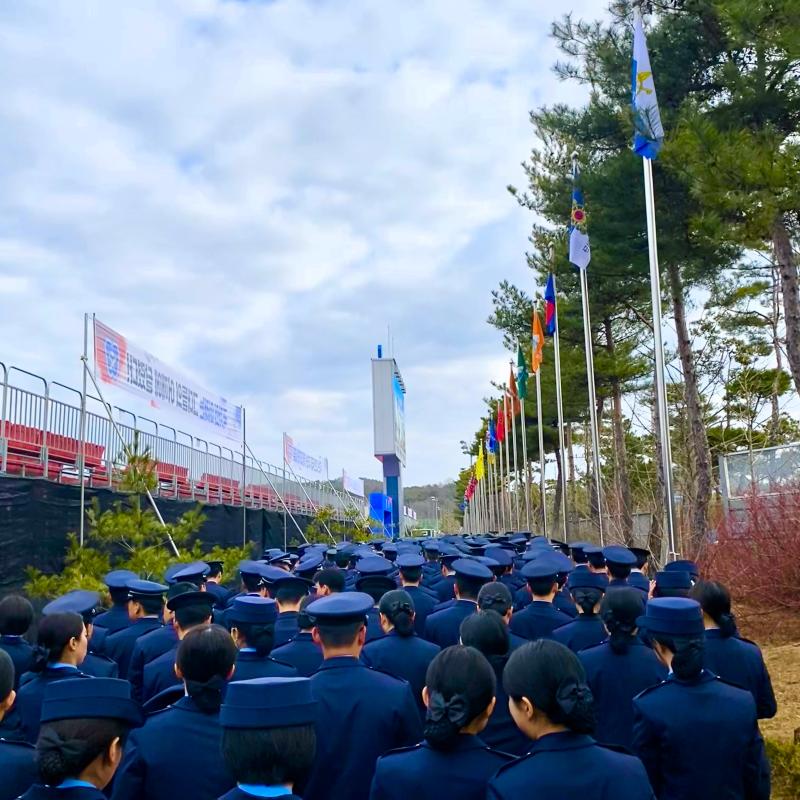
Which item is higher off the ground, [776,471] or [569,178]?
[569,178]

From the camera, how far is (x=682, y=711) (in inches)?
130

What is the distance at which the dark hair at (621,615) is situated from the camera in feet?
13.5

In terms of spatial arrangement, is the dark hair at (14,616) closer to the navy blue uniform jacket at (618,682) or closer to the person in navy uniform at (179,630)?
the person in navy uniform at (179,630)

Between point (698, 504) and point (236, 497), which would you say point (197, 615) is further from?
point (236, 497)

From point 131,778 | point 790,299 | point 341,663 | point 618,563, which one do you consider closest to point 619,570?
point 618,563

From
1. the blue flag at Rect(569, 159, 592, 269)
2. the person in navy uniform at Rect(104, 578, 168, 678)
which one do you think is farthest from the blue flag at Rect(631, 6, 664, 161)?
the person in navy uniform at Rect(104, 578, 168, 678)

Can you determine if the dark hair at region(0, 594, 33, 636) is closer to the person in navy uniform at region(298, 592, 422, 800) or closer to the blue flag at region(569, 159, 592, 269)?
the person in navy uniform at region(298, 592, 422, 800)

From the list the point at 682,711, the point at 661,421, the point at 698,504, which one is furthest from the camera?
the point at 698,504

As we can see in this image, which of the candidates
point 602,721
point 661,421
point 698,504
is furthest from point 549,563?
point 698,504

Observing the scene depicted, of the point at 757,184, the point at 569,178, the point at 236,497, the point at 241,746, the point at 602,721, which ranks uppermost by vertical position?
the point at 569,178

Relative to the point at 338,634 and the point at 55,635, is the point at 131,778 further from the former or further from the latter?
the point at 55,635

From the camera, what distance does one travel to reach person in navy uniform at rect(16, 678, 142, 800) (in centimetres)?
224

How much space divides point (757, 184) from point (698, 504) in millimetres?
7189

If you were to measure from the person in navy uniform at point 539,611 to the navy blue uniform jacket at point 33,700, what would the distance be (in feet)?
8.28
